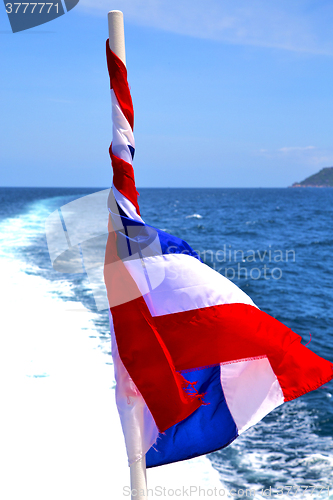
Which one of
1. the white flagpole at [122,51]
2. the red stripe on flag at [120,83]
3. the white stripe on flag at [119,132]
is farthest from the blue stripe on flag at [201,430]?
the red stripe on flag at [120,83]

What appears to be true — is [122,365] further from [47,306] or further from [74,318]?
[47,306]

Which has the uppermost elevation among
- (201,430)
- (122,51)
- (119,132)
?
(122,51)

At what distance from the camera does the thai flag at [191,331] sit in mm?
2090

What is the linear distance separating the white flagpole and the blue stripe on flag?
15.5 inches

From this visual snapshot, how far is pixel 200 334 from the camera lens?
2346mm

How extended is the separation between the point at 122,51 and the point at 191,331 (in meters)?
1.58

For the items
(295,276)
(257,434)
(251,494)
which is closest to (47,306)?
→ (257,434)

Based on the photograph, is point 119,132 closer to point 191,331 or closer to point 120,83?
point 120,83

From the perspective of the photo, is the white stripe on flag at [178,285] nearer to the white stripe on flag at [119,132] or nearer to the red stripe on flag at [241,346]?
the red stripe on flag at [241,346]
